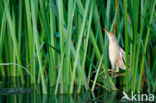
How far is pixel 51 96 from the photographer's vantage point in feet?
10.7

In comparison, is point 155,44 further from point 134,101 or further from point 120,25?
point 134,101

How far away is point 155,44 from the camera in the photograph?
3.65 meters

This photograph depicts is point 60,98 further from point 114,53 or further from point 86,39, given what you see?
point 114,53

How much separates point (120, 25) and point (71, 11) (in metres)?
0.67

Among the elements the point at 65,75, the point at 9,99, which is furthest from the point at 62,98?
the point at 9,99

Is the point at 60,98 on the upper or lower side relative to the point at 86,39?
lower

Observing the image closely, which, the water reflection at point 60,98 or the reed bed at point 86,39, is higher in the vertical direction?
the reed bed at point 86,39

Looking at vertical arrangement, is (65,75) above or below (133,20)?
below

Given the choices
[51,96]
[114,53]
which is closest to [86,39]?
[114,53]

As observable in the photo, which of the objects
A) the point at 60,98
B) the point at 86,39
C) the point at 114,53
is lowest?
the point at 60,98

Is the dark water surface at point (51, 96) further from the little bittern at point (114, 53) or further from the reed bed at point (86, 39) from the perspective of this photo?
the little bittern at point (114, 53)

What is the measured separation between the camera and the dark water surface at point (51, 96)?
10.1 feet

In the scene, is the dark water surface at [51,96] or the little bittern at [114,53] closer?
the dark water surface at [51,96]

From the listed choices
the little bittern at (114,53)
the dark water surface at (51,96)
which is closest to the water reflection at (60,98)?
the dark water surface at (51,96)
